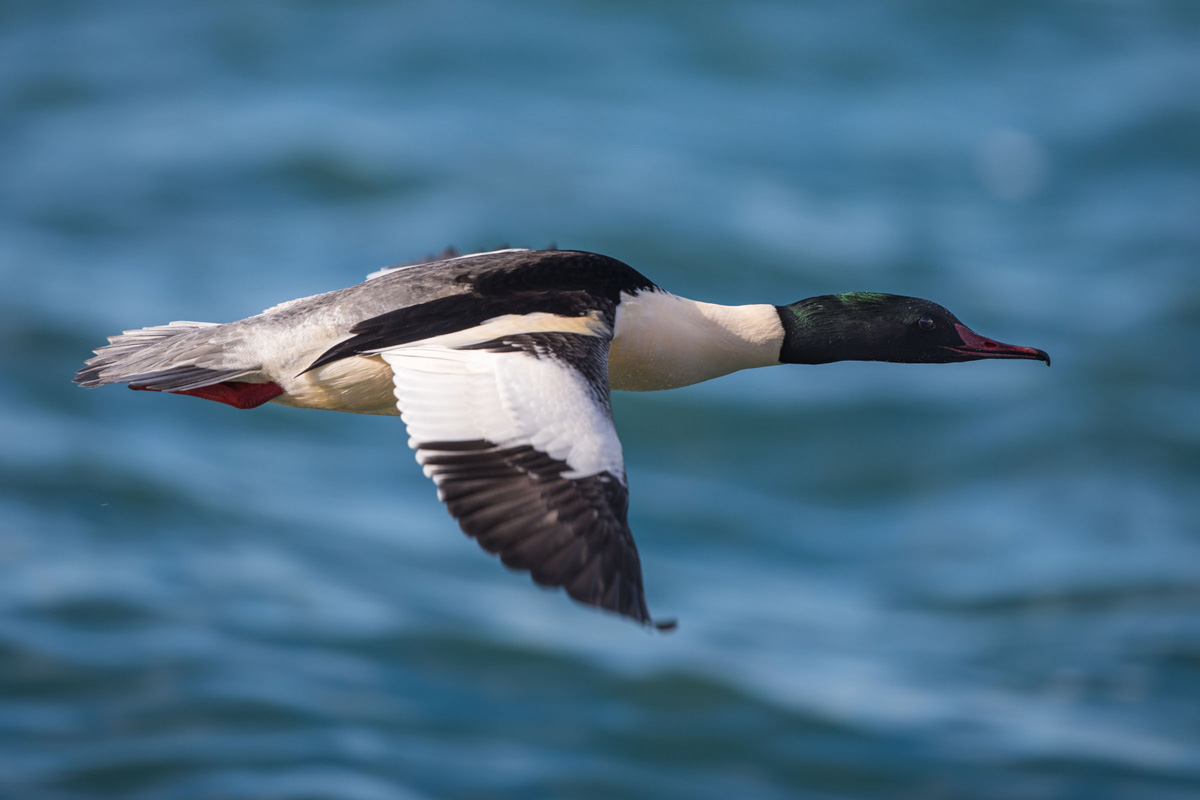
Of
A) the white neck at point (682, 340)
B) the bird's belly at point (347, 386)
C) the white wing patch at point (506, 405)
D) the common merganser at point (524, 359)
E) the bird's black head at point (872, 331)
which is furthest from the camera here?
the bird's black head at point (872, 331)

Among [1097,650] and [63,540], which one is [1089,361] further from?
[63,540]

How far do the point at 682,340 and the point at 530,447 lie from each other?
1.60 m

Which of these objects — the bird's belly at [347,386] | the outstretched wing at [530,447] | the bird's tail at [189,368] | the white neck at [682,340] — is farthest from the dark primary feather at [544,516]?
the bird's tail at [189,368]

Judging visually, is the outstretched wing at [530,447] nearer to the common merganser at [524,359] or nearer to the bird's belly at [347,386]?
the common merganser at [524,359]

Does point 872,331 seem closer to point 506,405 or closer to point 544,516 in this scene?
point 506,405

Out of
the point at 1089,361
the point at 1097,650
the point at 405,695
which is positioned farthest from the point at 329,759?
the point at 1089,361

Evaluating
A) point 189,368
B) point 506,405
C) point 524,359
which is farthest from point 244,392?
point 506,405

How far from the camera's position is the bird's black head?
6848 millimetres

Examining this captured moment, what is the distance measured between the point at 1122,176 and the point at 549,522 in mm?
43424

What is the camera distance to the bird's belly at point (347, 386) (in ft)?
20.1

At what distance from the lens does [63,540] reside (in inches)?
1464

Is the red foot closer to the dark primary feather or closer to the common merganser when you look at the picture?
the common merganser

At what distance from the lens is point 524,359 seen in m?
5.63

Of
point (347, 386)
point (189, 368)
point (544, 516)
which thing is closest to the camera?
point (544, 516)
